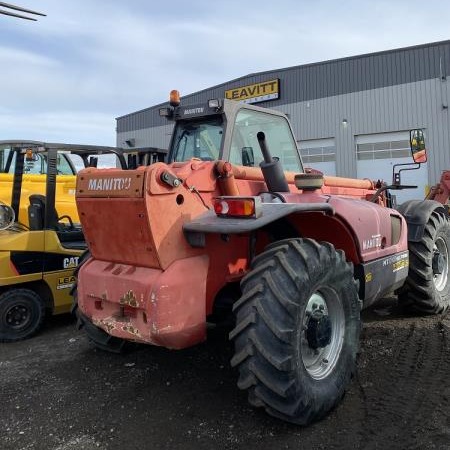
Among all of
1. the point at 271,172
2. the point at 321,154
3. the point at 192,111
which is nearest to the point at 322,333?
the point at 271,172

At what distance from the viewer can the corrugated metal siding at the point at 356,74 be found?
19453mm

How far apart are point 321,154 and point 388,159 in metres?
3.22

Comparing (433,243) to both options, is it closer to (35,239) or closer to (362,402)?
(362,402)

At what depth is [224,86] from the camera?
1008 inches

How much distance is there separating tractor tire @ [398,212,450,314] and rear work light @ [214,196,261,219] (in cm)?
300

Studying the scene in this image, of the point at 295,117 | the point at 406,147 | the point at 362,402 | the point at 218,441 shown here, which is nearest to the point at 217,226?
the point at 218,441

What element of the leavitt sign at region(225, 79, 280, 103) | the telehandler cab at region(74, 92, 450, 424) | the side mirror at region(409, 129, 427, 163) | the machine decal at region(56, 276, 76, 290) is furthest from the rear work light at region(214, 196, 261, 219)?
the leavitt sign at region(225, 79, 280, 103)

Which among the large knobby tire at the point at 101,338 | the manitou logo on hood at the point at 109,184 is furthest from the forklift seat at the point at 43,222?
the manitou logo on hood at the point at 109,184

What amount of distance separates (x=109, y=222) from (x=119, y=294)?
19.1 inches

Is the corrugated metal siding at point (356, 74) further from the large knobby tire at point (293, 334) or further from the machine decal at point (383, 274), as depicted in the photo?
the large knobby tire at point (293, 334)

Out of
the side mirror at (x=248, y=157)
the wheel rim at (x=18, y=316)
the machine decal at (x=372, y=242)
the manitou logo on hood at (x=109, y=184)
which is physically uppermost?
the side mirror at (x=248, y=157)

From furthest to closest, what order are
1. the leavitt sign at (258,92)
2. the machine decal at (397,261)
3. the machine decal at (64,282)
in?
1. the leavitt sign at (258,92)
2. the machine decal at (64,282)
3. the machine decal at (397,261)

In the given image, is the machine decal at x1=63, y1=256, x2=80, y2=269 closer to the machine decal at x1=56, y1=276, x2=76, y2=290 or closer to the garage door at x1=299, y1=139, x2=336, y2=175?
the machine decal at x1=56, y1=276, x2=76, y2=290

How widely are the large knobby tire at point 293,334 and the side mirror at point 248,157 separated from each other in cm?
102
